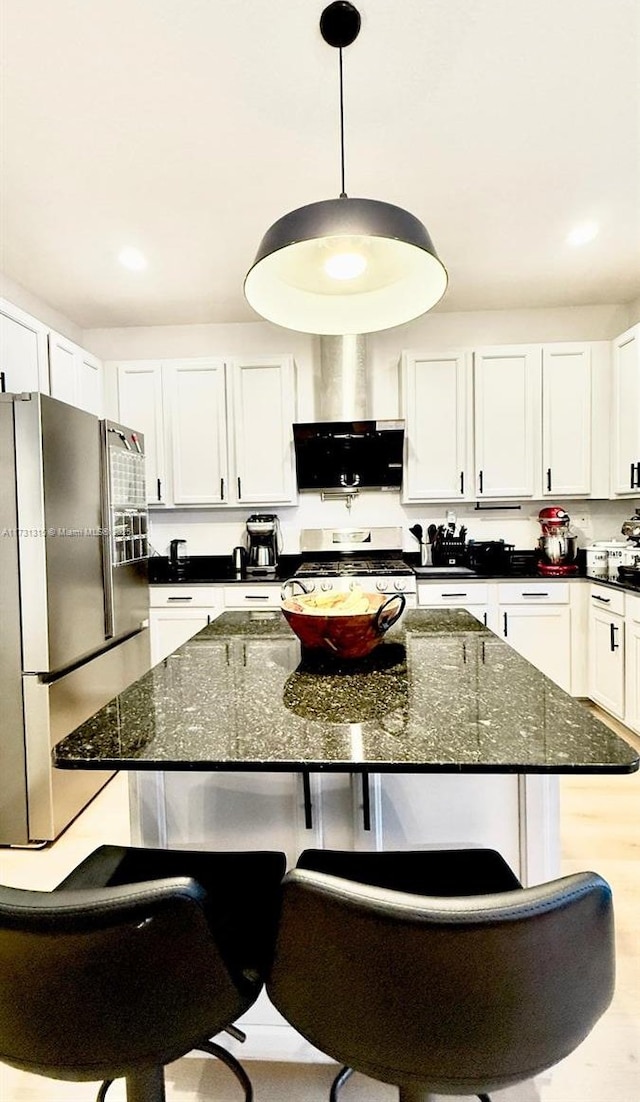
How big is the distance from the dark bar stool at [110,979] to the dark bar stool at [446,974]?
0.10 metres

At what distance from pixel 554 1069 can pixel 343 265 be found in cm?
198

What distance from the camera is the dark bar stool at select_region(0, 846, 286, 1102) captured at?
23.1 inches

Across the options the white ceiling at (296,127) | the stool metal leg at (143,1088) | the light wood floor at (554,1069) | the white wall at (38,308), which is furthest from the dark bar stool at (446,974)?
the white wall at (38,308)

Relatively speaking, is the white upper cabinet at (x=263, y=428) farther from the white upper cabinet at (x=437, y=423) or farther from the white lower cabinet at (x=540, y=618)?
the white lower cabinet at (x=540, y=618)

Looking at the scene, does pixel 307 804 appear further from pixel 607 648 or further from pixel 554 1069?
pixel 607 648

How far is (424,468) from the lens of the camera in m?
3.68

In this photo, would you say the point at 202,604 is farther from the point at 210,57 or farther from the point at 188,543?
the point at 210,57

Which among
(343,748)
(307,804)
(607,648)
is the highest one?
(343,748)

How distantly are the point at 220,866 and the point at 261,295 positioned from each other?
4.25 feet

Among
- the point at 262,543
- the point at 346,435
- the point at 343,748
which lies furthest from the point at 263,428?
the point at 343,748

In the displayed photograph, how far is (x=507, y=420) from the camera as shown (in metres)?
3.60

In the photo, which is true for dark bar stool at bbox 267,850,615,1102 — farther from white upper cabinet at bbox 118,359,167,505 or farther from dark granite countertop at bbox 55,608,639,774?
white upper cabinet at bbox 118,359,167,505

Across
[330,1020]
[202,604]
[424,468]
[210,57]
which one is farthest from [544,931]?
[424,468]

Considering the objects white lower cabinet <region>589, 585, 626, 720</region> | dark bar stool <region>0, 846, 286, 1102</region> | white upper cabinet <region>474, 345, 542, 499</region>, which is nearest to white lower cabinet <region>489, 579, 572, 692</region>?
white lower cabinet <region>589, 585, 626, 720</region>
